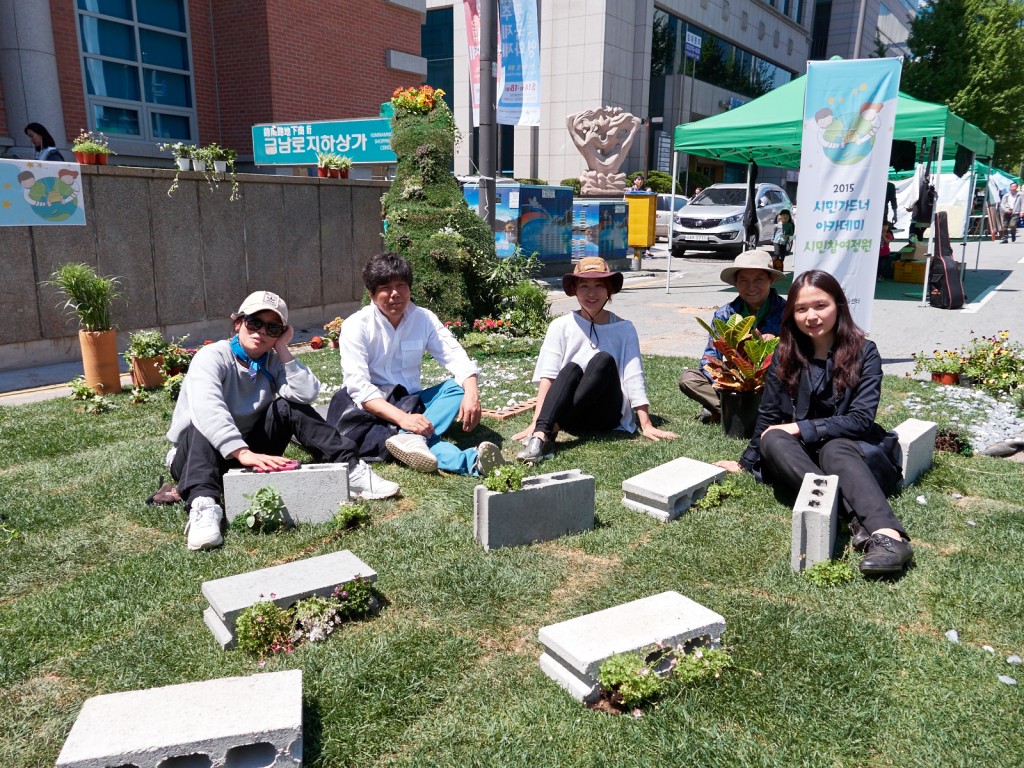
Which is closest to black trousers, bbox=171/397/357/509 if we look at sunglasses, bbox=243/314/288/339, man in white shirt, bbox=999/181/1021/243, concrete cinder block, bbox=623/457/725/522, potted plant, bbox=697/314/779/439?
sunglasses, bbox=243/314/288/339

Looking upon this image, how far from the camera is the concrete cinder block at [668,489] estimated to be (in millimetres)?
4242

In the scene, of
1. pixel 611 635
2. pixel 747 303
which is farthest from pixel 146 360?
pixel 611 635

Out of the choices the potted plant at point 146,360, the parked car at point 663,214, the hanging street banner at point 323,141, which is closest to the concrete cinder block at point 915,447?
the potted plant at point 146,360

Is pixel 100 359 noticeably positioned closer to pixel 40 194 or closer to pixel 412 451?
pixel 40 194

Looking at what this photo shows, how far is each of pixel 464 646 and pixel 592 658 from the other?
614 millimetres

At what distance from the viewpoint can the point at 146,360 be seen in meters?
7.12

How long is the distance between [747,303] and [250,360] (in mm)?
3518

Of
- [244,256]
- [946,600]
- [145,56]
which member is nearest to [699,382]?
[946,600]

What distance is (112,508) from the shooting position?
4.40m

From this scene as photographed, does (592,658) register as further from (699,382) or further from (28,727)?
(699,382)

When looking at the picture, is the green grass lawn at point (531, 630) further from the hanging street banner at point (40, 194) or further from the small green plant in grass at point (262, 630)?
the hanging street banner at point (40, 194)

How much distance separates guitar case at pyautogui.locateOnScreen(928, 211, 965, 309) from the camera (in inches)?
508

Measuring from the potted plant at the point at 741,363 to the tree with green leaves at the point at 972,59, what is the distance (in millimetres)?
35139

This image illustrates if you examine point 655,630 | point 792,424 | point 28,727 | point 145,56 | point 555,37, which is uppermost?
point 555,37
